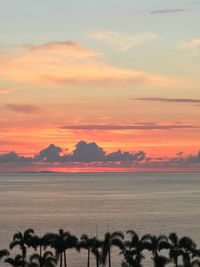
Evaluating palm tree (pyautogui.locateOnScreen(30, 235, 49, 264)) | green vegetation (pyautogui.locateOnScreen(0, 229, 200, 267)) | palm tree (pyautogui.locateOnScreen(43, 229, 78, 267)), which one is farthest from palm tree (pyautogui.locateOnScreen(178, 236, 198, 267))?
palm tree (pyautogui.locateOnScreen(30, 235, 49, 264))

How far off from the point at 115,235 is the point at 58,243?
28.8ft

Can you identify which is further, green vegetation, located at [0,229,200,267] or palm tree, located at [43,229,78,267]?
palm tree, located at [43,229,78,267]

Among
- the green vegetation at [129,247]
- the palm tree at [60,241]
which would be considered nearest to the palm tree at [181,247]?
the green vegetation at [129,247]

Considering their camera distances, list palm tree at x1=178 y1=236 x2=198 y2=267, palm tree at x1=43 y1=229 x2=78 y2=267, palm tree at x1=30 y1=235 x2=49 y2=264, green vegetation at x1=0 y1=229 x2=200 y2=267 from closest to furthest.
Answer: green vegetation at x1=0 y1=229 x2=200 y2=267, palm tree at x1=178 y1=236 x2=198 y2=267, palm tree at x1=43 y1=229 x2=78 y2=267, palm tree at x1=30 y1=235 x2=49 y2=264

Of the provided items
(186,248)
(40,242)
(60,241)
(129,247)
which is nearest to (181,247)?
(186,248)

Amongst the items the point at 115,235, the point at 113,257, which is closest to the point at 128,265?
the point at 115,235

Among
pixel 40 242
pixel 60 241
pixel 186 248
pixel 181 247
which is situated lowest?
pixel 186 248

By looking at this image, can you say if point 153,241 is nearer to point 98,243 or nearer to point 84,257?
point 98,243

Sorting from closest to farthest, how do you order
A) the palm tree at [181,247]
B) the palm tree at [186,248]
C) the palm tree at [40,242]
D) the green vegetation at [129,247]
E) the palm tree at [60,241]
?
the green vegetation at [129,247], the palm tree at [186,248], the palm tree at [181,247], the palm tree at [60,241], the palm tree at [40,242]

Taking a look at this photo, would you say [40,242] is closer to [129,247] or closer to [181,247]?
[129,247]

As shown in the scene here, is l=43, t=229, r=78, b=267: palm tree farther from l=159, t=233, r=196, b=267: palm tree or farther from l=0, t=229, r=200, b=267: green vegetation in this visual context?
l=159, t=233, r=196, b=267: palm tree

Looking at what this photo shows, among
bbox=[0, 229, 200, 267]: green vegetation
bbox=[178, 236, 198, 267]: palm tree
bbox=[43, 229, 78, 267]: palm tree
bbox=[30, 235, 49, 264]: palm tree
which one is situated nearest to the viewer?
bbox=[0, 229, 200, 267]: green vegetation

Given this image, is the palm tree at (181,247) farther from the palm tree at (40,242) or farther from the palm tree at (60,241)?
the palm tree at (40,242)

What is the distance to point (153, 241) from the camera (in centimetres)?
9700
